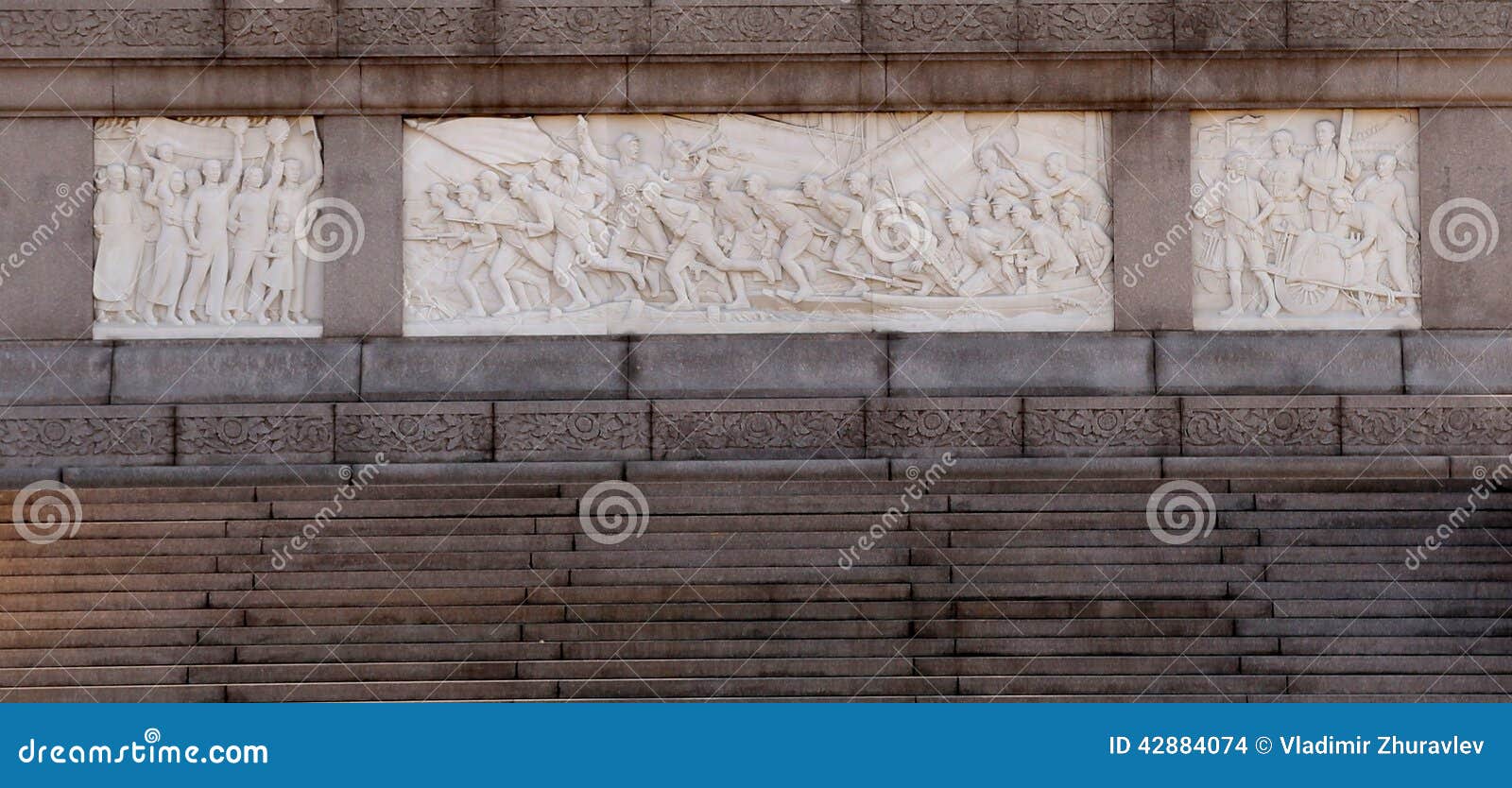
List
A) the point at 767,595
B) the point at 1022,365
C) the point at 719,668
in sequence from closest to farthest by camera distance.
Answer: the point at 719,668 → the point at 767,595 → the point at 1022,365

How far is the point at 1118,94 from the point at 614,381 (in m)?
4.37

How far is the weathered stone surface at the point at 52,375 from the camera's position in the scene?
13039mm

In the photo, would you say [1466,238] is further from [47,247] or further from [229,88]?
[47,247]

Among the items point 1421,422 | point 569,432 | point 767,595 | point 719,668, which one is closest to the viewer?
point 719,668

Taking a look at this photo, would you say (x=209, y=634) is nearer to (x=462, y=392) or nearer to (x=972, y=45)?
(x=462, y=392)

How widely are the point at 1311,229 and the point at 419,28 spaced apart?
6893 millimetres

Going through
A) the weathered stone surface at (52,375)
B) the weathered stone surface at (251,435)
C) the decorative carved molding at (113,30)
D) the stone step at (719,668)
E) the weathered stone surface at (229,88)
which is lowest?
the stone step at (719,668)

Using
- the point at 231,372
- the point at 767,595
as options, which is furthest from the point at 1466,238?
the point at 231,372

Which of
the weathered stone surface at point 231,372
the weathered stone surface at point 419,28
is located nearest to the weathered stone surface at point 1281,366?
the weathered stone surface at point 419,28

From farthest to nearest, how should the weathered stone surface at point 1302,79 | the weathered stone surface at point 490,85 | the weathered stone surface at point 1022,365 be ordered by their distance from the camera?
the weathered stone surface at point 490,85, the weathered stone surface at point 1302,79, the weathered stone surface at point 1022,365

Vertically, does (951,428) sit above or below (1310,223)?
below

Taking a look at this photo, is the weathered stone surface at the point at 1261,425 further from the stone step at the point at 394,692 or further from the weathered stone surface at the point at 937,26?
the stone step at the point at 394,692

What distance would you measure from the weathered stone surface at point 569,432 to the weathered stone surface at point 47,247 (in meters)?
3.30

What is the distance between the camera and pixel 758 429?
42.5 ft
